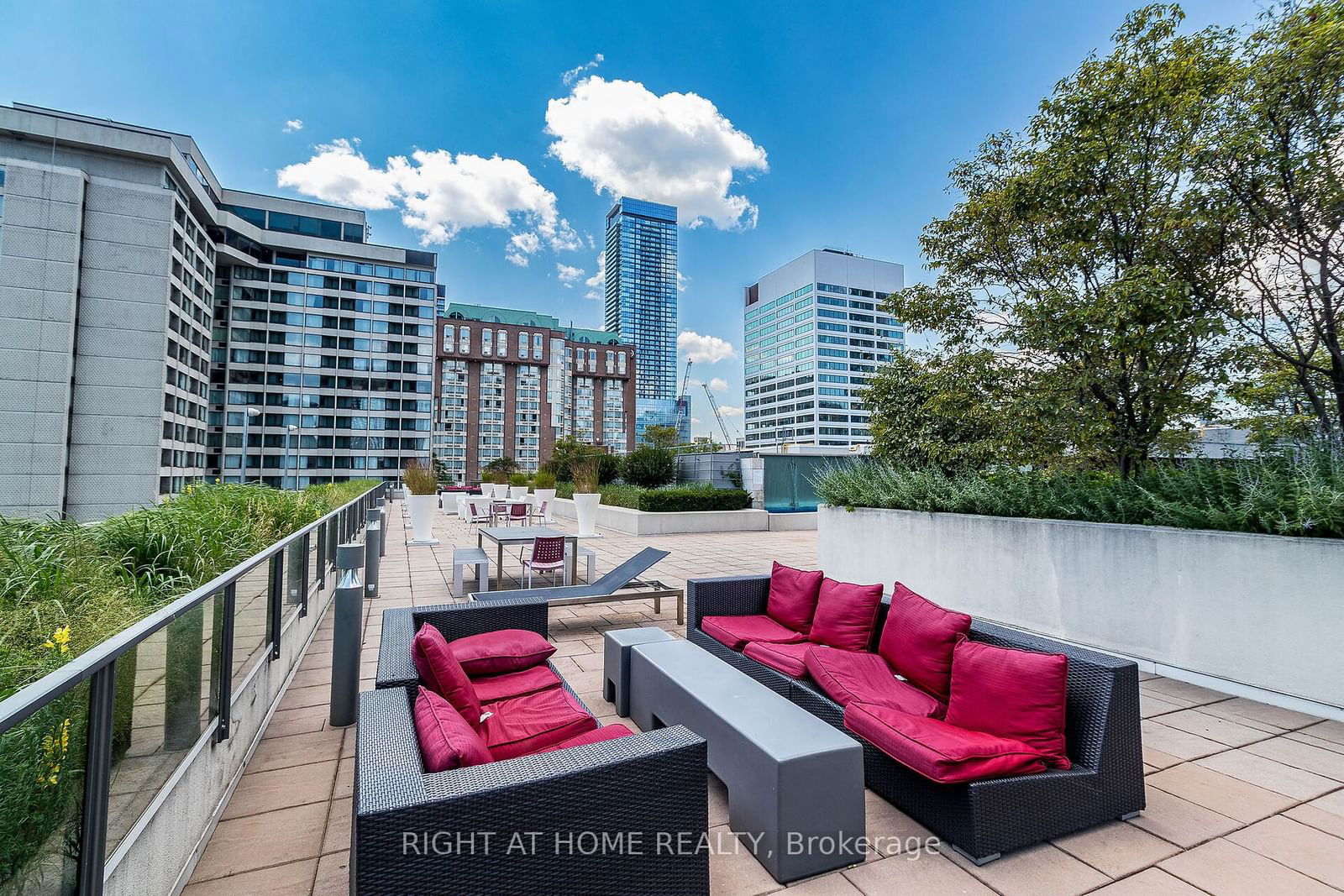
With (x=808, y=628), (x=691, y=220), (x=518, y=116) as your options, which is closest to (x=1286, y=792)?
(x=808, y=628)

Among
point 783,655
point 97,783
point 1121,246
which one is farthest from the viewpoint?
point 1121,246

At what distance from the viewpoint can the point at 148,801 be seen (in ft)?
6.06

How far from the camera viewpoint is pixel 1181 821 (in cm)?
242

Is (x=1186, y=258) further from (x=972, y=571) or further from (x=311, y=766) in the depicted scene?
(x=311, y=766)

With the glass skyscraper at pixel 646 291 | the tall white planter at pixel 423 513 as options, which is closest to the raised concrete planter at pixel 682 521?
the tall white planter at pixel 423 513

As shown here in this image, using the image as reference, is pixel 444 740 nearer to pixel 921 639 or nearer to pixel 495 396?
pixel 921 639

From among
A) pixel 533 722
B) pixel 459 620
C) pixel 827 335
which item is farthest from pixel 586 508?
pixel 827 335

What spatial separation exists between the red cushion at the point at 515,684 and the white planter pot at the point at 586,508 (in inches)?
389

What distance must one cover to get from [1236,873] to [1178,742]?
51.0 inches

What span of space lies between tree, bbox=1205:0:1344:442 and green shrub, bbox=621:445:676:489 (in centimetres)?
1422

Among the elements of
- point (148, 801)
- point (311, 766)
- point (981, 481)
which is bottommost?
point (311, 766)

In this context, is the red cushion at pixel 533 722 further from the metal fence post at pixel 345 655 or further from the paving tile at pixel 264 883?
the metal fence post at pixel 345 655

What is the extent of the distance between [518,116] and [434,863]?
32643 mm

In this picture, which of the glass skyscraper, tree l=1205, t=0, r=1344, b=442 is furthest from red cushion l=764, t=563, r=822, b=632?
the glass skyscraper
